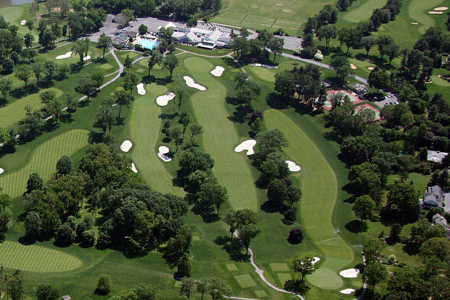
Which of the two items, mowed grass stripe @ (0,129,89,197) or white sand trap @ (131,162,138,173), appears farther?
white sand trap @ (131,162,138,173)

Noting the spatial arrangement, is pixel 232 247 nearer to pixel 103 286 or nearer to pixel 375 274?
pixel 103 286

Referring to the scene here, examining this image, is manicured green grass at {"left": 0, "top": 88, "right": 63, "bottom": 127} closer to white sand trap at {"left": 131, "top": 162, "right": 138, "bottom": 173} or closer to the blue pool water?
white sand trap at {"left": 131, "top": 162, "right": 138, "bottom": 173}

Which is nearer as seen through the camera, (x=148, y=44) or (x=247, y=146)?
(x=247, y=146)

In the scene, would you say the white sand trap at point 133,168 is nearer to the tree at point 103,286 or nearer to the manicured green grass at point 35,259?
the manicured green grass at point 35,259

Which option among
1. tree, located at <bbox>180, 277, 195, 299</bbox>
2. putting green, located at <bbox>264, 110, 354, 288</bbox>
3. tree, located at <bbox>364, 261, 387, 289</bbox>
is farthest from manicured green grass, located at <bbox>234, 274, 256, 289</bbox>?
tree, located at <bbox>364, 261, 387, 289</bbox>

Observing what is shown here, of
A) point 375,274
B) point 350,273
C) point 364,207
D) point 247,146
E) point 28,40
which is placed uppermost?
point 28,40

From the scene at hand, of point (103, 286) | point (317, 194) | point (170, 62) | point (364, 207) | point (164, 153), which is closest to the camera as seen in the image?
point (103, 286)

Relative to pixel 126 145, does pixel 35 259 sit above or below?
below

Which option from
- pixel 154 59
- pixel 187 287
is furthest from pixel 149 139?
pixel 187 287
